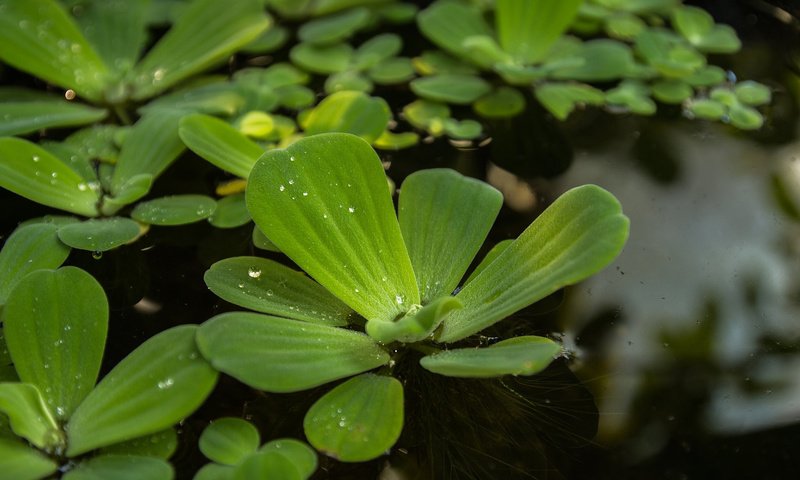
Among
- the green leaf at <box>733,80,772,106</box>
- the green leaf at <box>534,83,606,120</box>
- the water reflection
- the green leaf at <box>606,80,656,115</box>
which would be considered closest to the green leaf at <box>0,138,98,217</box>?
the water reflection

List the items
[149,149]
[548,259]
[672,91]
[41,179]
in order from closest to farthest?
[548,259] → [41,179] → [149,149] → [672,91]

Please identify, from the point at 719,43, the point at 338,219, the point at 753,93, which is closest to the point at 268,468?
the point at 338,219

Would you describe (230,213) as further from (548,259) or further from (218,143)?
(548,259)

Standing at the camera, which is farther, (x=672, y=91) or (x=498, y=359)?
(x=672, y=91)

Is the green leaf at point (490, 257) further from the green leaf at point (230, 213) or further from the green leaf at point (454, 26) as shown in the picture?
the green leaf at point (454, 26)

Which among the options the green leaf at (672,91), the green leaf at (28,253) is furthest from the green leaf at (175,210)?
the green leaf at (672,91)

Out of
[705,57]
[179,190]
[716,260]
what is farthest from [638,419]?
[705,57]
